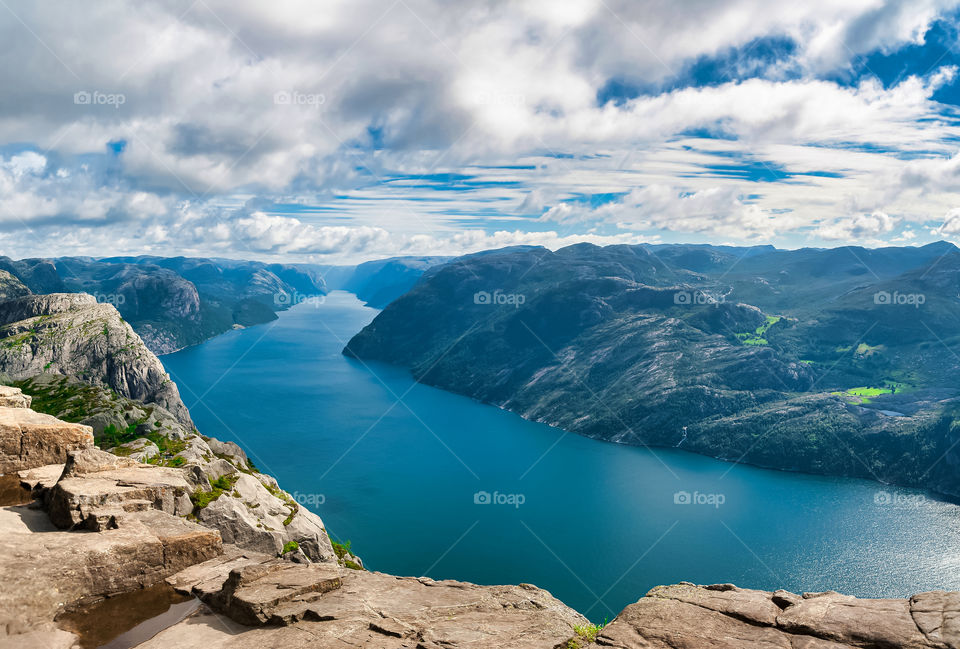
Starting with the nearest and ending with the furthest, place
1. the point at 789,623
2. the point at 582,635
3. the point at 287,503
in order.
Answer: the point at 789,623 < the point at 582,635 < the point at 287,503

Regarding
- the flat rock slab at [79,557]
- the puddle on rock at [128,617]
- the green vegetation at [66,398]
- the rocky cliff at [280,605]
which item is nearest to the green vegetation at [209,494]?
the rocky cliff at [280,605]

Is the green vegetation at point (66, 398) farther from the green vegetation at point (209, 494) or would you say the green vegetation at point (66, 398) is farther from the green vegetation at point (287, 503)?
the green vegetation at point (209, 494)

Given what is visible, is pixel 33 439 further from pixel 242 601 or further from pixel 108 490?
pixel 242 601

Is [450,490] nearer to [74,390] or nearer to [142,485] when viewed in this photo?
[74,390]

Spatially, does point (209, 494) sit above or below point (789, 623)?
below

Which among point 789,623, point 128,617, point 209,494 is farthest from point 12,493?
point 789,623

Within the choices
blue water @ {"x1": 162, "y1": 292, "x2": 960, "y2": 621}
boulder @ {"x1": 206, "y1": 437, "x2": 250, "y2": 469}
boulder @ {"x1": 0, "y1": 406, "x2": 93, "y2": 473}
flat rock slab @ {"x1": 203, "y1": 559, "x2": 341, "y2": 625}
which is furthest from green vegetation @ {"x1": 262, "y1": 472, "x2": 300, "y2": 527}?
blue water @ {"x1": 162, "y1": 292, "x2": 960, "y2": 621}
